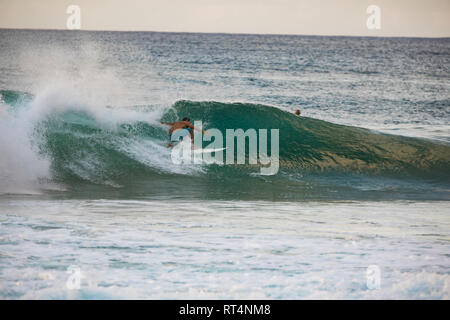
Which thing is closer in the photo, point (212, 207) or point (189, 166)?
point (212, 207)

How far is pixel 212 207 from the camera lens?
7.97 meters

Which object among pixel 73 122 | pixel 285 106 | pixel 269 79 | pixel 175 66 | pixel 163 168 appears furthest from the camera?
pixel 175 66

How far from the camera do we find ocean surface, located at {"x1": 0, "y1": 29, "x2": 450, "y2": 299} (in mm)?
5125

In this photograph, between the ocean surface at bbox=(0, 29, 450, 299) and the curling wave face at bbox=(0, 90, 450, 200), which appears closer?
the ocean surface at bbox=(0, 29, 450, 299)

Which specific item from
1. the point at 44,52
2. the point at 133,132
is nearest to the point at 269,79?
the point at 133,132

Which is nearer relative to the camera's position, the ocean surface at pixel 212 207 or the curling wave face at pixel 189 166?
the ocean surface at pixel 212 207

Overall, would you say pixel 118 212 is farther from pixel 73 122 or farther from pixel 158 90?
pixel 158 90

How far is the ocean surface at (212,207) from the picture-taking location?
512 centimetres

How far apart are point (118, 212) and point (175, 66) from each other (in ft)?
88.9

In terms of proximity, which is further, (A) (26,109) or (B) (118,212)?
(A) (26,109)

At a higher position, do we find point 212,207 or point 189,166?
point 189,166

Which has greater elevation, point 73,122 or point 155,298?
point 73,122

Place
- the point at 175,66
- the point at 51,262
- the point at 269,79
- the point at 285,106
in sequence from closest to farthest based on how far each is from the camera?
the point at 51,262 → the point at 285,106 → the point at 269,79 → the point at 175,66

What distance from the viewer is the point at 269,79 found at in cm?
2844
